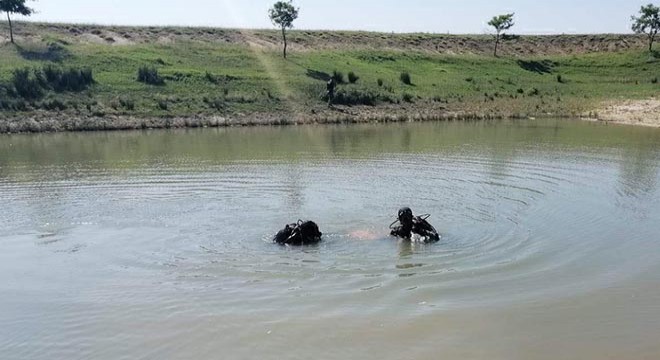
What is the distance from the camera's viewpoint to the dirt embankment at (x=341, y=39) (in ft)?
229

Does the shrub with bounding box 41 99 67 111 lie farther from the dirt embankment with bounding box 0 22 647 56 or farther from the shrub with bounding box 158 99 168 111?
the dirt embankment with bounding box 0 22 647 56

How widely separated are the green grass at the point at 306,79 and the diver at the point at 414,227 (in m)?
36.1

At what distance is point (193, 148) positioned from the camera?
33.5m

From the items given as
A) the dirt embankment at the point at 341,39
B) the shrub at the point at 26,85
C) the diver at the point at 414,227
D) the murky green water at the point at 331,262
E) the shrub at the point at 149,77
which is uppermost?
the dirt embankment at the point at 341,39

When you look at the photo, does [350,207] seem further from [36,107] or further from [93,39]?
[93,39]

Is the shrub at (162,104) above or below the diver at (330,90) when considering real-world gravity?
below

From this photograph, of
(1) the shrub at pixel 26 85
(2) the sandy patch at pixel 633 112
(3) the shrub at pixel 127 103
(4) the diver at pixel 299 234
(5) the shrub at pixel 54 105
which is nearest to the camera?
(4) the diver at pixel 299 234

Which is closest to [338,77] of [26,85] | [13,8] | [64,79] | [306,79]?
[306,79]

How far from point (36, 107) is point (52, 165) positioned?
2100 cm

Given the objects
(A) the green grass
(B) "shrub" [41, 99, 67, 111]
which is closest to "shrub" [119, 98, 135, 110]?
(A) the green grass

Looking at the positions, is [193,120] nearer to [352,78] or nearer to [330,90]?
[330,90]

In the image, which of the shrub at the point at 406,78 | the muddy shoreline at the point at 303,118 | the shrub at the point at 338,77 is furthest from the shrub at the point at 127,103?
the shrub at the point at 406,78

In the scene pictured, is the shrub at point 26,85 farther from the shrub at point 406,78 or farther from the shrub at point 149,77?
the shrub at point 406,78

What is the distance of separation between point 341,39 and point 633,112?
1569 inches
